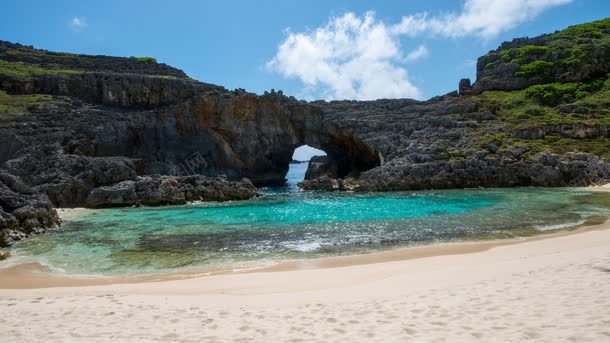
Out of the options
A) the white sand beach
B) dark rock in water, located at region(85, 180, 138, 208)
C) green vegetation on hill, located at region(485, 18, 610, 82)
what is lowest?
the white sand beach

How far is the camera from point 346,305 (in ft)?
29.3

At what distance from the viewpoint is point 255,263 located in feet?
48.9

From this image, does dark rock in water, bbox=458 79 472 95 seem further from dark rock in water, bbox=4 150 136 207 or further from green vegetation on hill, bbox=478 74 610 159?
dark rock in water, bbox=4 150 136 207

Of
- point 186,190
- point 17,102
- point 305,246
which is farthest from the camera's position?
point 17,102

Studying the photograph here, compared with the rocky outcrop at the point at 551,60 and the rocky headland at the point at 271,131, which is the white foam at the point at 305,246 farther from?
the rocky outcrop at the point at 551,60

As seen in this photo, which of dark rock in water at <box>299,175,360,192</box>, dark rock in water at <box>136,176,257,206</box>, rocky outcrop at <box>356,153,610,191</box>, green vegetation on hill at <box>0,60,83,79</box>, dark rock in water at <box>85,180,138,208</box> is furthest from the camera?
green vegetation on hill at <box>0,60,83,79</box>

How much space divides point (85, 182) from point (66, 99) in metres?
21.5

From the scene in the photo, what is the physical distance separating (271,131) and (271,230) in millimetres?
40223

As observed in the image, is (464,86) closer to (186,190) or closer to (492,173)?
(492,173)

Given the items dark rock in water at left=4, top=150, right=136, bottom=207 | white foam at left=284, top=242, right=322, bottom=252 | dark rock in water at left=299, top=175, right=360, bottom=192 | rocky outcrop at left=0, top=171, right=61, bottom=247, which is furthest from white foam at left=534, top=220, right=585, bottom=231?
dark rock in water at left=4, top=150, right=136, bottom=207

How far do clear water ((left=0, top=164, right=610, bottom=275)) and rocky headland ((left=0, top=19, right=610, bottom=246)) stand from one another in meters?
Result: 9.61

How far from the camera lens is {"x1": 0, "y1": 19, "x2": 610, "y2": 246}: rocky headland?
4194cm

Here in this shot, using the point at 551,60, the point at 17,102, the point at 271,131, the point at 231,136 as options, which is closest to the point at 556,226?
the point at 271,131

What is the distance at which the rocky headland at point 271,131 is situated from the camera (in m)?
41.9
